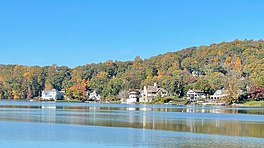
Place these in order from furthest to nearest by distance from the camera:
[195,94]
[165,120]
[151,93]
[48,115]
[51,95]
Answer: [51,95] → [151,93] → [195,94] → [48,115] → [165,120]

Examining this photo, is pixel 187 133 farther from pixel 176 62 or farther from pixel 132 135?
pixel 176 62

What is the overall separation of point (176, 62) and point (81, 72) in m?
31.5

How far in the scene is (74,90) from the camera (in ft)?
476

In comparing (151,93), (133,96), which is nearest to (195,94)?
(151,93)

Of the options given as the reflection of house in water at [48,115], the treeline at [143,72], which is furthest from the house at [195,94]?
the reflection of house in water at [48,115]

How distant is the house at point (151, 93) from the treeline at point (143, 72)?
71.6 inches

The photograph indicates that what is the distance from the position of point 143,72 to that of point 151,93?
2458 cm

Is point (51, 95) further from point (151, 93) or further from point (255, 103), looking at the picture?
point (255, 103)

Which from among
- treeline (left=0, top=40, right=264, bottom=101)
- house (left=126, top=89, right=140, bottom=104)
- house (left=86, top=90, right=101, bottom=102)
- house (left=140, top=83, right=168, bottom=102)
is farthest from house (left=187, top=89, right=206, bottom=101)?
house (left=86, top=90, right=101, bottom=102)

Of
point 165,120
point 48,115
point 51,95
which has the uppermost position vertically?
point 51,95

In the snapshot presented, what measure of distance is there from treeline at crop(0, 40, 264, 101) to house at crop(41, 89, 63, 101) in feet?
13.8

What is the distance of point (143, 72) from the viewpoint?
153 m

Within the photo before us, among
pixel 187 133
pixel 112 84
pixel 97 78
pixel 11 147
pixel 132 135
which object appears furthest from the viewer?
pixel 97 78

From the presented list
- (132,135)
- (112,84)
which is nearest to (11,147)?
(132,135)
